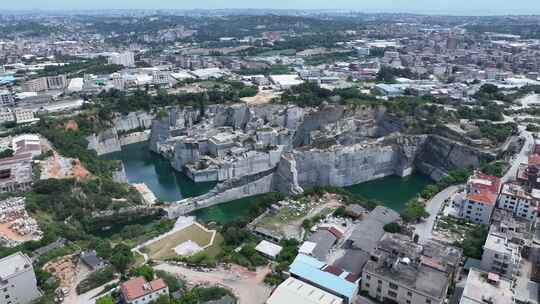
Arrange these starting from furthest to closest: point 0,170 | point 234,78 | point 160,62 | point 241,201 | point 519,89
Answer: point 160,62 → point 234,78 → point 519,89 → point 241,201 → point 0,170

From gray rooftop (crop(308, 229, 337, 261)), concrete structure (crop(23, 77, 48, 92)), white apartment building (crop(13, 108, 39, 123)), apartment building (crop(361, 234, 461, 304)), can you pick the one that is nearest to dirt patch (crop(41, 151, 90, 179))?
white apartment building (crop(13, 108, 39, 123))

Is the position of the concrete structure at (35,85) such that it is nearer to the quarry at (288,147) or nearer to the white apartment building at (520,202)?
the quarry at (288,147)

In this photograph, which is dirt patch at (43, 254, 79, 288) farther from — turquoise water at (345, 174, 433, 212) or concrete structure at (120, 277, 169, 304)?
turquoise water at (345, 174, 433, 212)

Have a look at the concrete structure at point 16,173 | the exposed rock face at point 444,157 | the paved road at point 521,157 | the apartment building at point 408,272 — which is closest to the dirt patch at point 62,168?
the concrete structure at point 16,173

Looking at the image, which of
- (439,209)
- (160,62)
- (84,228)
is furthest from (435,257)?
(160,62)

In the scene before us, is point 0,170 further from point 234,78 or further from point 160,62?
point 160,62
